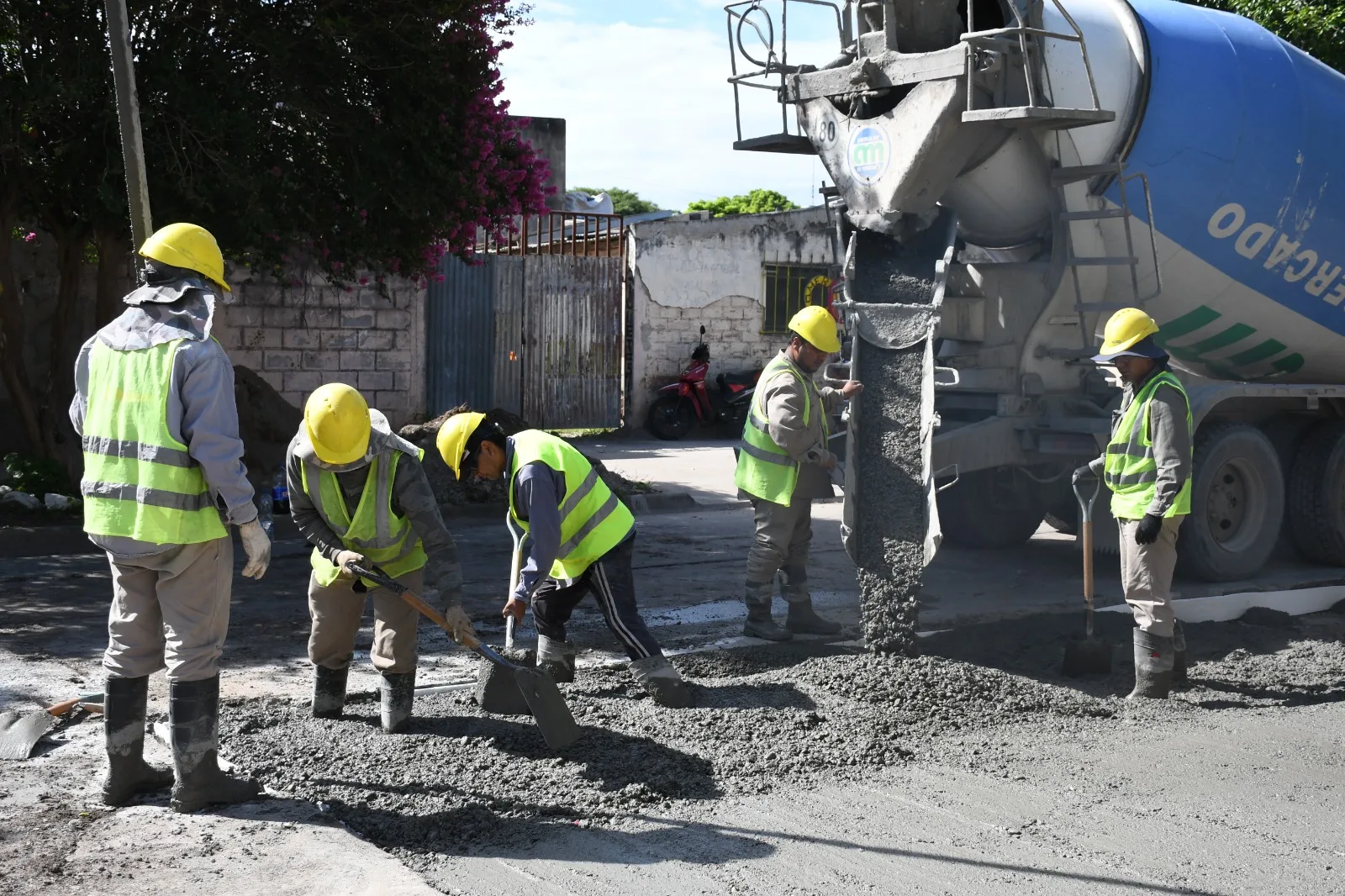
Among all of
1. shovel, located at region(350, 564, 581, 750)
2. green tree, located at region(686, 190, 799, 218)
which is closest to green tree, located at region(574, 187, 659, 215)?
green tree, located at region(686, 190, 799, 218)

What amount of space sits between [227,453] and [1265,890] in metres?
3.33

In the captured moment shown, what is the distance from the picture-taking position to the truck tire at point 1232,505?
854 cm

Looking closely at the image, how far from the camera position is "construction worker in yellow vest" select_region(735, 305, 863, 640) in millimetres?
6859

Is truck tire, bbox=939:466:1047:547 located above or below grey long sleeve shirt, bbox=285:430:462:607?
below

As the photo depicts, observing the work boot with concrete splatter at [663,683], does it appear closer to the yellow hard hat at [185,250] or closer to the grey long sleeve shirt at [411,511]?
the grey long sleeve shirt at [411,511]

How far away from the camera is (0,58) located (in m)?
8.81

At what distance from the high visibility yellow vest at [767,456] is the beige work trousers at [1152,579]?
1701mm

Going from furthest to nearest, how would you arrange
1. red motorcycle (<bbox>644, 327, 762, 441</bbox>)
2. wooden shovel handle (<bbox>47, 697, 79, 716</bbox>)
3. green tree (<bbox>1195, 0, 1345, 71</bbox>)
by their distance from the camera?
red motorcycle (<bbox>644, 327, 762, 441</bbox>), green tree (<bbox>1195, 0, 1345, 71</bbox>), wooden shovel handle (<bbox>47, 697, 79, 716</bbox>)

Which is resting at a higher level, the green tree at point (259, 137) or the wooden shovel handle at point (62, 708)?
the green tree at point (259, 137)

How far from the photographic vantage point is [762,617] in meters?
6.95

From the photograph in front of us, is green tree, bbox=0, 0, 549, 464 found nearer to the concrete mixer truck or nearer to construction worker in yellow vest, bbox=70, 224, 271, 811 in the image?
the concrete mixer truck

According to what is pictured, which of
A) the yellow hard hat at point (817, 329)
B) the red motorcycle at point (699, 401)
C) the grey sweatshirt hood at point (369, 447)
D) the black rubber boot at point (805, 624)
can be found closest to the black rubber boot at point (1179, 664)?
the black rubber boot at point (805, 624)

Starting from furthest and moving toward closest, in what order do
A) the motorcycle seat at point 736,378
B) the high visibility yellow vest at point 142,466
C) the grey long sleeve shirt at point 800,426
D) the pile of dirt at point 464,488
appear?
1. the motorcycle seat at point 736,378
2. the pile of dirt at point 464,488
3. the grey long sleeve shirt at point 800,426
4. the high visibility yellow vest at point 142,466

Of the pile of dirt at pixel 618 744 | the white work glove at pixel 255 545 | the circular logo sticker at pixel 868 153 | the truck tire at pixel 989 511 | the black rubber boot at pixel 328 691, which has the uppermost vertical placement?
the circular logo sticker at pixel 868 153
